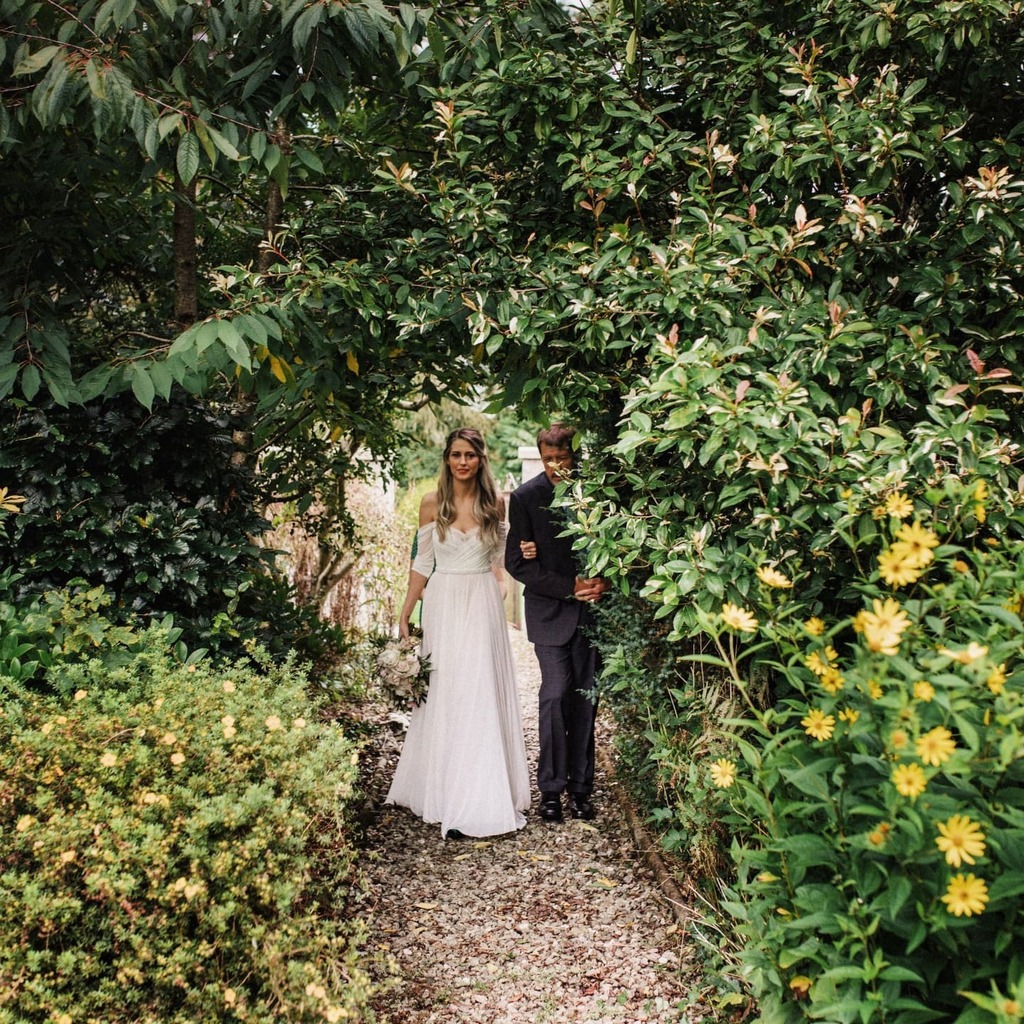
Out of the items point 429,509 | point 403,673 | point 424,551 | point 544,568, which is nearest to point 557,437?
point 544,568

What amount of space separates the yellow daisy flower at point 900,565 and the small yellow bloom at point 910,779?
0.39 m

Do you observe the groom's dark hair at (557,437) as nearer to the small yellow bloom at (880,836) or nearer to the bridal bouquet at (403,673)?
the bridal bouquet at (403,673)

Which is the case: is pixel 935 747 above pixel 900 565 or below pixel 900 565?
below

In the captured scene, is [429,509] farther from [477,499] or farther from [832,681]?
[832,681]

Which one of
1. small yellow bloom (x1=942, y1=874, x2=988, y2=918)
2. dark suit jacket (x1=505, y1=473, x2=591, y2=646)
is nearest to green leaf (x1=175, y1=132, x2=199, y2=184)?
dark suit jacket (x1=505, y1=473, x2=591, y2=646)

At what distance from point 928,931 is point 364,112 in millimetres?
4561

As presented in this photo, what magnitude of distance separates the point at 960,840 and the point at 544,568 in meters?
3.06

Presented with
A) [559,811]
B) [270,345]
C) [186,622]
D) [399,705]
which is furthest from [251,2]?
[559,811]

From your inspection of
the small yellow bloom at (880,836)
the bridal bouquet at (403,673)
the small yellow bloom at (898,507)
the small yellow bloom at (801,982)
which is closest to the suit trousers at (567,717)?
the bridal bouquet at (403,673)

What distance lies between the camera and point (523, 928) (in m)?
3.38

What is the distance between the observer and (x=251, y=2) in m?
2.83

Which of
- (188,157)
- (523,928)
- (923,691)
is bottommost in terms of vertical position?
(523,928)

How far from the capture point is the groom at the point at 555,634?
4465mm

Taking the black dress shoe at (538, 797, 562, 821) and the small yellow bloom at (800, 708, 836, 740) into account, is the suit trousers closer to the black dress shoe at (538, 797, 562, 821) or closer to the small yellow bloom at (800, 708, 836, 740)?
the black dress shoe at (538, 797, 562, 821)
